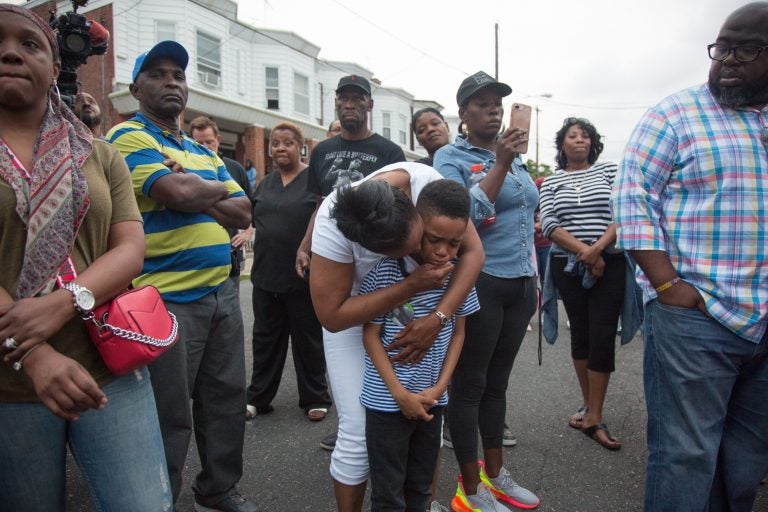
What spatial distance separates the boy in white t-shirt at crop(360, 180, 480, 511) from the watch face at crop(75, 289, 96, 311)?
89cm

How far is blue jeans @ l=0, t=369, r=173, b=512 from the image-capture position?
4.52 feet

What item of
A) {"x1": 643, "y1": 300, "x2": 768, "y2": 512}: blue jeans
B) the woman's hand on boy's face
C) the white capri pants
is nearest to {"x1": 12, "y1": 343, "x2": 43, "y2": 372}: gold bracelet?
the white capri pants

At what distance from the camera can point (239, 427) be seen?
248 centimetres

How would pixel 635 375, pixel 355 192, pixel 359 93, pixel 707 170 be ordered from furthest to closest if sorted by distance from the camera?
pixel 635 375 → pixel 359 93 → pixel 707 170 → pixel 355 192

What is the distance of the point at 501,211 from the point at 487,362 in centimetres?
74

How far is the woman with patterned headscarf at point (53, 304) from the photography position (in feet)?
4.31

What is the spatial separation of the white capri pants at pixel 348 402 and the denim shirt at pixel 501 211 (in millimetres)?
827

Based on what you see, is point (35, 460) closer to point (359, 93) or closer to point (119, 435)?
point (119, 435)

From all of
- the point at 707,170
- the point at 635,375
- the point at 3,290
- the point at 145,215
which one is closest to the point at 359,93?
the point at 145,215

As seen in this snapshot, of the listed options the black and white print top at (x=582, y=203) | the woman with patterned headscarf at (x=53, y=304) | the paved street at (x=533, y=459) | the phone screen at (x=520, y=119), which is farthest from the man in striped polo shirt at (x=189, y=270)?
the black and white print top at (x=582, y=203)

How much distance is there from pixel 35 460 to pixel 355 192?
116 centimetres

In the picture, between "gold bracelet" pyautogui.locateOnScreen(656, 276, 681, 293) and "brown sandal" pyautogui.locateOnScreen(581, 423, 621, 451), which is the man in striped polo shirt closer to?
"gold bracelet" pyautogui.locateOnScreen(656, 276, 681, 293)

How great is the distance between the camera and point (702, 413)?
182 cm

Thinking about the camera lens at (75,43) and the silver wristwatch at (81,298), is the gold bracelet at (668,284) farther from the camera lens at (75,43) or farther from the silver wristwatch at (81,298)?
the camera lens at (75,43)
